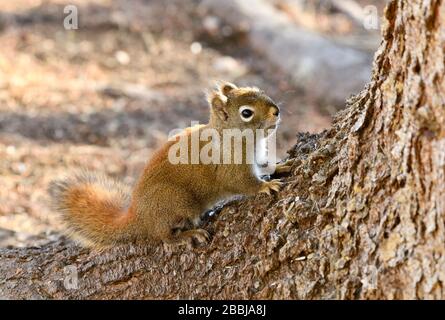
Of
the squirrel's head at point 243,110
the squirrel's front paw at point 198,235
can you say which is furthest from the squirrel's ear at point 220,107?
the squirrel's front paw at point 198,235

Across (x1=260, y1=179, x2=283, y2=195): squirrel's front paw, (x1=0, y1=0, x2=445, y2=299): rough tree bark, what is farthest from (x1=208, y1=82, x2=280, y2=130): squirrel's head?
(x1=260, y1=179, x2=283, y2=195): squirrel's front paw

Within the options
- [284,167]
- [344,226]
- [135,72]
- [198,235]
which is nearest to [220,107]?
[284,167]

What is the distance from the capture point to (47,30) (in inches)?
324

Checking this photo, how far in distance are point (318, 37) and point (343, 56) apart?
0.60m

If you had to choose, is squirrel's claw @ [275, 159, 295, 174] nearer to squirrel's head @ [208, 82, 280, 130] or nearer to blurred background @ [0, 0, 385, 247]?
squirrel's head @ [208, 82, 280, 130]

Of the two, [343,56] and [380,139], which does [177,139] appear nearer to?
[380,139]

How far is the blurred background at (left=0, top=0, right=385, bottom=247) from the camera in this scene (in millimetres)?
5586

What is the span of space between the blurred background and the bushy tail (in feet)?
2.94

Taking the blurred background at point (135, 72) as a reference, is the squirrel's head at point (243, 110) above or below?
below

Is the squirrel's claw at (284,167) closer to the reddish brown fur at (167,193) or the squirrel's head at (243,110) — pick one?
the reddish brown fur at (167,193)

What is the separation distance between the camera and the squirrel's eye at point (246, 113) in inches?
126

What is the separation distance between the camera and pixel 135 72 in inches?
296

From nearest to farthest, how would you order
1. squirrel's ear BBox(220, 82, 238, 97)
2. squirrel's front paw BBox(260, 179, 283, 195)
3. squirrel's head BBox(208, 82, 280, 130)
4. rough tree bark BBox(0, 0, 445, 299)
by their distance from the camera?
rough tree bark BBox(0, 0, 445, 299), squirrel's front paw BBox(260, 179, 283, 195), squirrel's head BBox(208, 82, 280, 130), squirrel's ear BBox(220, 82, 238, 97)

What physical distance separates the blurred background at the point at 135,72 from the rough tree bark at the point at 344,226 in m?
1.33
